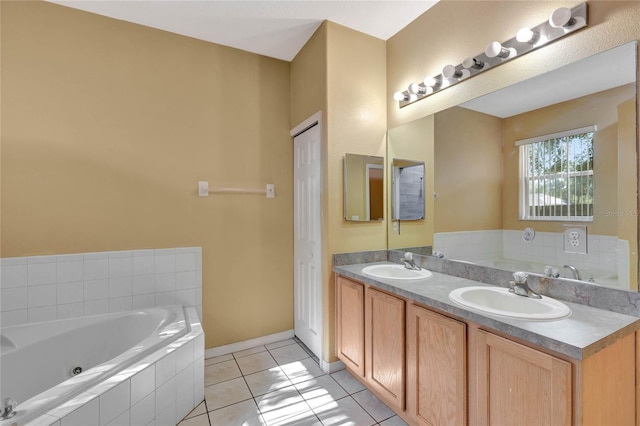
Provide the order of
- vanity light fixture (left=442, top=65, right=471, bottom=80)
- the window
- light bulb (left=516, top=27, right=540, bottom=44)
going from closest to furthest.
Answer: the window → light bulb (left=516, top=27, right=540, bottom=44) → vanity light fixture (left=442, top=65, right=471, bottom=80)

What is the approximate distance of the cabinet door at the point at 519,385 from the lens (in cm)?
94

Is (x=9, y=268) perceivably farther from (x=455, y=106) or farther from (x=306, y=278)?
(x=455, y=106)

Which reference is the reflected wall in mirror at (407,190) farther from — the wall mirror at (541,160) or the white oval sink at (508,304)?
the white oval sink at (508,304)

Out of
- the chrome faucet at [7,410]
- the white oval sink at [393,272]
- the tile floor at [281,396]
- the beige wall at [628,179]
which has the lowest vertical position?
the tile floor at [281,396]

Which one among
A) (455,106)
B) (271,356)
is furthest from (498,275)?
(271,356)

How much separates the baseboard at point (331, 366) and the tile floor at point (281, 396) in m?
0.03

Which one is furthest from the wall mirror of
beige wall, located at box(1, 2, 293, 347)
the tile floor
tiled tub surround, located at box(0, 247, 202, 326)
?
tiled tub surround, located at box(0, 247, 202, 326)

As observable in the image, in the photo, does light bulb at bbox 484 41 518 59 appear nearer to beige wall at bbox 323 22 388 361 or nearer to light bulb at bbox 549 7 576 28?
light bulb at bbox 549 7 576 28

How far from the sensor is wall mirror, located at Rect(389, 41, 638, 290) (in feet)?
3.94

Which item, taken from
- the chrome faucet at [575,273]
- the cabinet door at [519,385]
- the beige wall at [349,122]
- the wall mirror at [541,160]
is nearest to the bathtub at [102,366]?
the beige wall at [349,122]

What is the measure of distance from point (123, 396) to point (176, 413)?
1.50 feet

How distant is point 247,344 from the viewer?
262 cm

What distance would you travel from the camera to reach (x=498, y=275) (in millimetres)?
1615

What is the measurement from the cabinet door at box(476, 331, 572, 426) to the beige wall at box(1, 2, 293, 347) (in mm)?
1940
